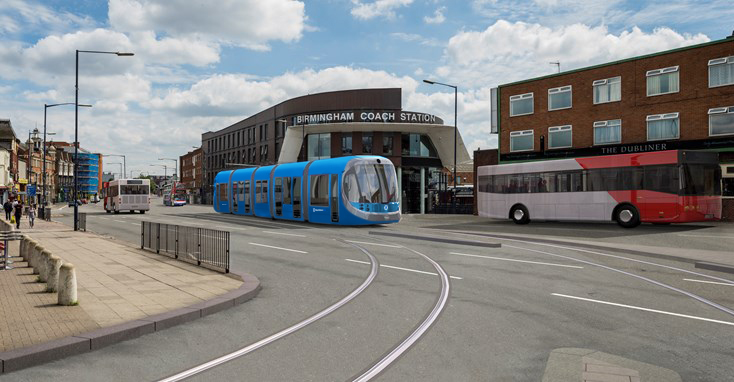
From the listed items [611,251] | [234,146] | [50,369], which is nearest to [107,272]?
[50,369]

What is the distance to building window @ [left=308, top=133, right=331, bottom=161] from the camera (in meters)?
61.0

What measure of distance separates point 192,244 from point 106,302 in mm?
5088

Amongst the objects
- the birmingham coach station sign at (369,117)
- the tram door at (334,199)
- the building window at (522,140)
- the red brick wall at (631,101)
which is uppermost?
the birmingham coach station sign at (369,117)

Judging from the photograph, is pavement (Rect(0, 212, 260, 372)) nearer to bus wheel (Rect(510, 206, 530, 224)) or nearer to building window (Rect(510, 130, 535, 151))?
bus wheel (Rect(510, 206, 530, 224))

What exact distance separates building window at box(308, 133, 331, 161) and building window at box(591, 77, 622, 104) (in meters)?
33.5

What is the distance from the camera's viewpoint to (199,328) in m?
7.20

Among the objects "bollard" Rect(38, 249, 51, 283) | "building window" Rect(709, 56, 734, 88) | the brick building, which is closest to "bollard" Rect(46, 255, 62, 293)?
"bollard" Rect(38, 249, 51, 283)

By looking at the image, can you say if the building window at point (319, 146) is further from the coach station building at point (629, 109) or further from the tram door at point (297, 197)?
the tram door at point (297, 197)

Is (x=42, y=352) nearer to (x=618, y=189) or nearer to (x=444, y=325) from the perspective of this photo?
(x=444, y=325)

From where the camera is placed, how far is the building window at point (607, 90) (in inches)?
1259

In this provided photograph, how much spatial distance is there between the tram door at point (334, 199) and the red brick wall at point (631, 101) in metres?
17.3

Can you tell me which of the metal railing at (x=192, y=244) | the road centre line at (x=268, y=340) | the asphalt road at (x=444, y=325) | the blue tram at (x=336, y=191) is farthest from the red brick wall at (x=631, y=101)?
the metal railing at (x=192, y=244)

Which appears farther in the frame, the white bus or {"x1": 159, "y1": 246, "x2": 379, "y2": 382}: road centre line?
the white bus

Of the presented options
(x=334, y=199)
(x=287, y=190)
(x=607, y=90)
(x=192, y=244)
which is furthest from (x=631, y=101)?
(x=192, y=244)
